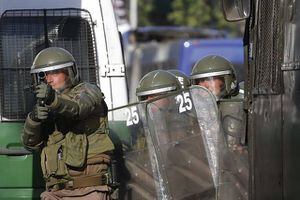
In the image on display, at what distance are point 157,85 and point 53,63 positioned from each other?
0.73 m

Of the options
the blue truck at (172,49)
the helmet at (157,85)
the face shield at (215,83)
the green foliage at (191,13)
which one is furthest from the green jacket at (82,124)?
the green foliage at (191,13)

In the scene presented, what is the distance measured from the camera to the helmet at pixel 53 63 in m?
4.81

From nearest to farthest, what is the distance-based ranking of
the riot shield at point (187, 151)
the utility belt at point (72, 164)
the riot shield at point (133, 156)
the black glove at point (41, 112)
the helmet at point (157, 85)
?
the riot shield at point (187, 151), the black glove at point (41, 112), the riot shield at point (133, 156), the utility belt at point (72, 164), the helmet at point (157, 85)

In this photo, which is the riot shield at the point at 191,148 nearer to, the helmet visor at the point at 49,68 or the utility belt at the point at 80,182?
the utility belt at the point at 80,182

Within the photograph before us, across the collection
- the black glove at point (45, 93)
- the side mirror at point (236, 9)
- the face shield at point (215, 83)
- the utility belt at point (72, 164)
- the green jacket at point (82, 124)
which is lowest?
the utility belt at point (72, 164)

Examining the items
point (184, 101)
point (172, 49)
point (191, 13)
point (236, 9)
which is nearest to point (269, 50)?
point (236, 9)

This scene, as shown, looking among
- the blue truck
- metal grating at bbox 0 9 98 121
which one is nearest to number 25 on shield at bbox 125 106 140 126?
metal grating at bbox 0 9 98 121

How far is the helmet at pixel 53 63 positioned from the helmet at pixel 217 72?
1.03 meters

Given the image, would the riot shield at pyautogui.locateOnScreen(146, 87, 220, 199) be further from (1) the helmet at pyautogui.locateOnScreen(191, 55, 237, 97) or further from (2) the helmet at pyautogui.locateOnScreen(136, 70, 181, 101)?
(1) the helmet at pyautogui.locateOnScreen(191, 55, 237, 97)

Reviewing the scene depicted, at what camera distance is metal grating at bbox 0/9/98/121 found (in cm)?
558

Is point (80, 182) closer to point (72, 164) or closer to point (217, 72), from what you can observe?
point (72, 164)

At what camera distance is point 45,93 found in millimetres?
4395

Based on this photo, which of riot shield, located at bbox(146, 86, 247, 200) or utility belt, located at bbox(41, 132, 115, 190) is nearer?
riot shield, located at bbox(146, 86, 247, 200)

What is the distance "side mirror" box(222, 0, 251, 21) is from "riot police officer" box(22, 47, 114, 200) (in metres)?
1.10
